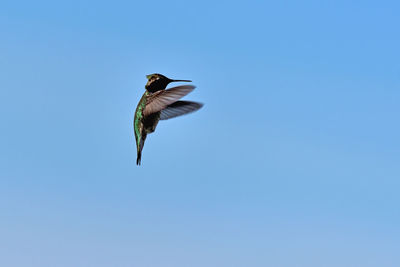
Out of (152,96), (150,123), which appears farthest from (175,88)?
(150,123)

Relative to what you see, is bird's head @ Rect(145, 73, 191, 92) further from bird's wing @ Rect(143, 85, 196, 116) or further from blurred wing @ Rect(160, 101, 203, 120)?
blurred wing @ Rect(160, 101, 203, 120)

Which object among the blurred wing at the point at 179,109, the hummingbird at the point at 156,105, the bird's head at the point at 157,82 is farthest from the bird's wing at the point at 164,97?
the blurred wing at the point at 179,109

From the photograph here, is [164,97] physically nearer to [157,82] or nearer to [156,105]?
[156,105]

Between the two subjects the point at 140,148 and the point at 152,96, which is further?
the point at 140,148

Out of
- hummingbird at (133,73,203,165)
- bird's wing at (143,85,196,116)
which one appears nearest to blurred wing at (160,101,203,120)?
hummingbird at (133,73,203,165)

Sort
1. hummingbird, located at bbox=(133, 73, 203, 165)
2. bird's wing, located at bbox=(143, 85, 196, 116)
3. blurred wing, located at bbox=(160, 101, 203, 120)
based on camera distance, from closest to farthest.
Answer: bird's wing, located at bbox=(143, 85, 196, 116)
hummingbird, located at bbox=(133, 73, 203, 165)
blurred wing, located at bbox=(160, 101, 203, 120)

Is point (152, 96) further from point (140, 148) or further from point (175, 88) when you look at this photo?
point (140, 148)

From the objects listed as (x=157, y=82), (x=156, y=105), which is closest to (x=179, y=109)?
(x=157, y=82)

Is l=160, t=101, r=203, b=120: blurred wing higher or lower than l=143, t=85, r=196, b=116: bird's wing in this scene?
higher
